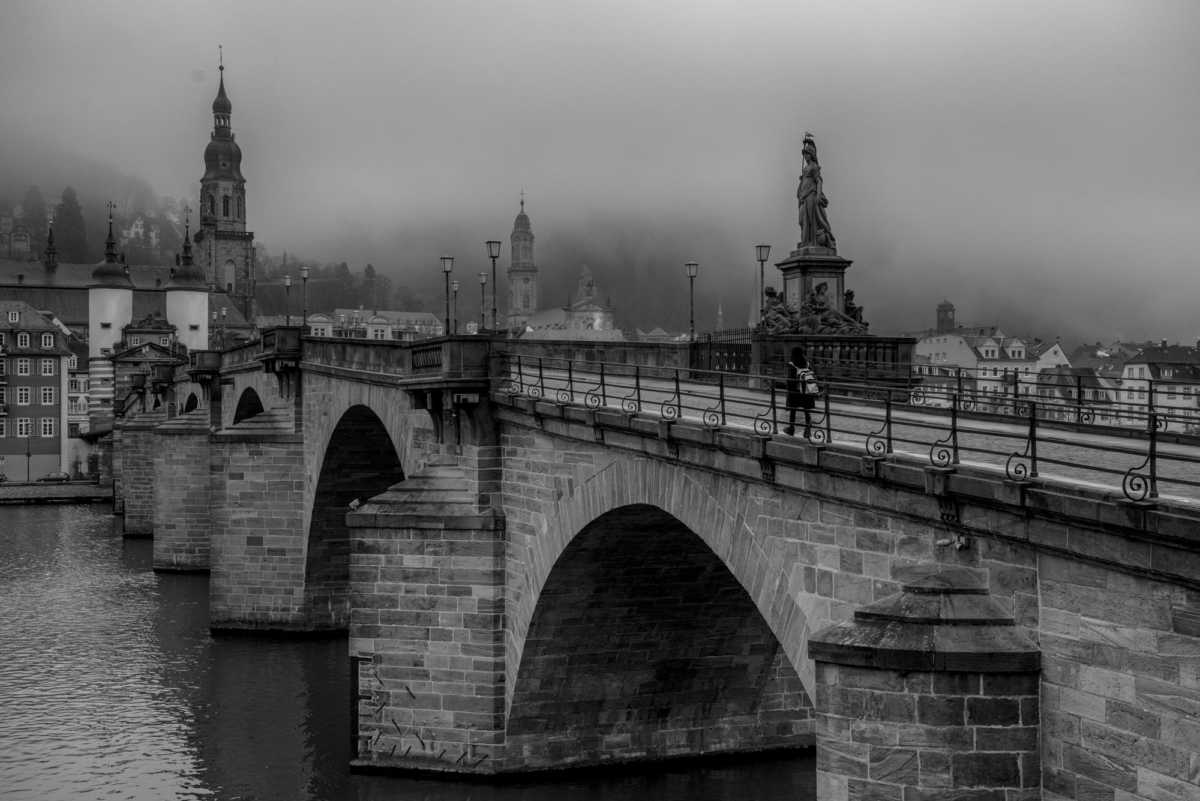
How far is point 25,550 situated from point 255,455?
26361mm

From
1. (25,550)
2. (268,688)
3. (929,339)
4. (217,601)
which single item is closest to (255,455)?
(217,601)

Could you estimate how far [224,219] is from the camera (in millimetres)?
172500

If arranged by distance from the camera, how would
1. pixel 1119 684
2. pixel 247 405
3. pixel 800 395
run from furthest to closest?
pixel 247 405, pixel 800 395, pixel 1119 684

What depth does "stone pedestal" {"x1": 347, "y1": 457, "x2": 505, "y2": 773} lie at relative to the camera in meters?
23.9

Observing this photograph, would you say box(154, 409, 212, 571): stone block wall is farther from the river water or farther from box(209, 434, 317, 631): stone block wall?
box(209, 434, 317, 631): stone block wall

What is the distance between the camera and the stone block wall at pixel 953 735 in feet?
36.3

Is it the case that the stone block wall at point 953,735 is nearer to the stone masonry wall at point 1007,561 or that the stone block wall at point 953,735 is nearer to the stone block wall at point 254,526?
the stone masonry wall at point 1007,561

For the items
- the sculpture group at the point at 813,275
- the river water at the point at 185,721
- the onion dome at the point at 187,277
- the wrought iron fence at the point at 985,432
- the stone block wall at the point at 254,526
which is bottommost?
the river water at the point at 185,721

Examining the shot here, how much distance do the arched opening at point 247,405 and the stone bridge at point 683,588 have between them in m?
0.27

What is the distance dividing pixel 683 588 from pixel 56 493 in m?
71.4

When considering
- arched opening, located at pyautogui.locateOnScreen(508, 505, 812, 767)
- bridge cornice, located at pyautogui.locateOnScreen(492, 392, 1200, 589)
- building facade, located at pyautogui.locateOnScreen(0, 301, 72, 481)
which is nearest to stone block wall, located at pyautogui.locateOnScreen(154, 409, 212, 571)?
arched opening, located at pyautogui.locateOnScreen(508, 505, 812, 767)

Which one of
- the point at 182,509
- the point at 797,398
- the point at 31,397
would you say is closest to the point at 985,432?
the point at 797,398

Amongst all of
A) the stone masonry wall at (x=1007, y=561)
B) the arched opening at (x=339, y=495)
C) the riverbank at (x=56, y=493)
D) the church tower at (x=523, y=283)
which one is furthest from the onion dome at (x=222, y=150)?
the stone masonry wall at (x=1007, y=561)

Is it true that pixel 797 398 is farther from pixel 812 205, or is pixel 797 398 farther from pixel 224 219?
pixel 224 219
